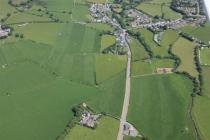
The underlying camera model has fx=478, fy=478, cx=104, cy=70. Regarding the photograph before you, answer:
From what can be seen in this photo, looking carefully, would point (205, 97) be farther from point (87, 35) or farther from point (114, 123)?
point (87, 35)

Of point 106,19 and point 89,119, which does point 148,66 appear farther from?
point 106,19

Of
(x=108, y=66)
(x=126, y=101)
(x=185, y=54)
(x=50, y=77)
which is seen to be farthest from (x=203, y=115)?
(x=50, y=77)

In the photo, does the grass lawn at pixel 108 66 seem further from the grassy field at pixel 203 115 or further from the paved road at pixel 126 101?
the grassy field at pixel 203 115

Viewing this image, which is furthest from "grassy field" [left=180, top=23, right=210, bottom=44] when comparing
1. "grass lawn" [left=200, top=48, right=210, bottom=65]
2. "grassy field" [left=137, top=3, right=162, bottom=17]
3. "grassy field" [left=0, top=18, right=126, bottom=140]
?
"grassy field" [left=0, top=18, right=126, bottom=140]

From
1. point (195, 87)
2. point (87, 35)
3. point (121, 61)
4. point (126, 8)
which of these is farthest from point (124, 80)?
point (126, 8)

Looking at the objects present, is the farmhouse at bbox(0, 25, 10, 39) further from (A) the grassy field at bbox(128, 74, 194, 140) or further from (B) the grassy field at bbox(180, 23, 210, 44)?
(B) the grassy field at bbox(180, 23, 210, 44)

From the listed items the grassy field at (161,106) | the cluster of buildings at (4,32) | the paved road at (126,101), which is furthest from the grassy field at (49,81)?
the grassy field at (161,106)
